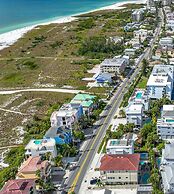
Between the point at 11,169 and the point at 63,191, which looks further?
the point at 11,169

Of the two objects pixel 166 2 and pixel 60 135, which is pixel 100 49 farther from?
pixel 166 2

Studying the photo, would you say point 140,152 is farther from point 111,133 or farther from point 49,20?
point 49,20

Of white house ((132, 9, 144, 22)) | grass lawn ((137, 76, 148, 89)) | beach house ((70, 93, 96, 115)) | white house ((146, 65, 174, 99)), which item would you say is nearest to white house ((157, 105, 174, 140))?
white house ((146, 65, 174, 99))

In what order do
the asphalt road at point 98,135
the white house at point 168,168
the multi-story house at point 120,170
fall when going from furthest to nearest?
the asphalt road at point 98,135 < the multi-story house at point 120,170 < the white house at point 168,168

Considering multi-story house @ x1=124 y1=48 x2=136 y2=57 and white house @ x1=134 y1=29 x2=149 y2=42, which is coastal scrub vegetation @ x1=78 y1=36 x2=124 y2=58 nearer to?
multi-story house @ x1=124 y1=48 x2=136 y2=57

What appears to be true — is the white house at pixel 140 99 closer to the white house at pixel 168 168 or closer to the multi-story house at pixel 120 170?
the white house at pixel 168 168

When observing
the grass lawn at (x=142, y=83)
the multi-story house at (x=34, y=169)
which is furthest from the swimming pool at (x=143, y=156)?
the grass lawn at (x=142, y=83)

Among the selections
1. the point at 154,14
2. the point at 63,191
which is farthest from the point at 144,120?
the point at 154,14
